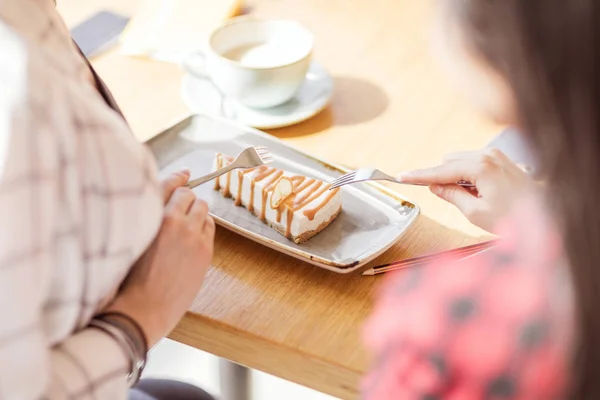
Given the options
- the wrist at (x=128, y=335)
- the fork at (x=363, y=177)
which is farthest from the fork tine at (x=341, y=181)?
the wrist at (x=128, y=335)

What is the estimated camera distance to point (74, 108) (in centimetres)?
60

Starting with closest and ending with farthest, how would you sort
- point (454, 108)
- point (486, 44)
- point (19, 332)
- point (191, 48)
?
point (486, 44), point (19, 332), point (454, 108), point (191, 48)

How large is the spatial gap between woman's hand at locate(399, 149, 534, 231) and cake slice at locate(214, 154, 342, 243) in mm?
118

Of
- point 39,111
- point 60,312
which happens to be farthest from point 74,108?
point 60,312

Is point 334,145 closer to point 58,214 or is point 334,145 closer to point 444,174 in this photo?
point 444,174

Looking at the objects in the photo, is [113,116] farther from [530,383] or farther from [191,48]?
[191,48]

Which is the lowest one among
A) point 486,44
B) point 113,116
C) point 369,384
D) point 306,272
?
point 306,272

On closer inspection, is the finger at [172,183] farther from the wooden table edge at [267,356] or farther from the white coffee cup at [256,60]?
the white coffee cup at [256,60]

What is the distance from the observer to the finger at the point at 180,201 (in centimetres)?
81

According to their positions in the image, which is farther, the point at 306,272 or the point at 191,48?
Result: the point at 191,48

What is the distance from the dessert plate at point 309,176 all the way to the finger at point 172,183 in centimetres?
7

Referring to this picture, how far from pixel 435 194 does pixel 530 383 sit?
443mm

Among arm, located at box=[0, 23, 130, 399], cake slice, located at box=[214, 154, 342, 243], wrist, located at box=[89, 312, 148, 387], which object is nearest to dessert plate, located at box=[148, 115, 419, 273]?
cake slice, located at box=[214, 154, 342, 243]

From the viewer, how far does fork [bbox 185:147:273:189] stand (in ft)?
3.13
